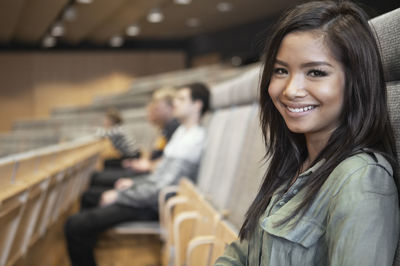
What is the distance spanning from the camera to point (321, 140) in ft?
1.74

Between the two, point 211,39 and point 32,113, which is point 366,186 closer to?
point 211,39

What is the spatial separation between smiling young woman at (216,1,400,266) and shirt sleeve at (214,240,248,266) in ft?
0.24

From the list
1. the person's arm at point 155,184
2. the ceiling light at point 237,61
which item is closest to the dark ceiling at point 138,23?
the ceiling light at point 237,61

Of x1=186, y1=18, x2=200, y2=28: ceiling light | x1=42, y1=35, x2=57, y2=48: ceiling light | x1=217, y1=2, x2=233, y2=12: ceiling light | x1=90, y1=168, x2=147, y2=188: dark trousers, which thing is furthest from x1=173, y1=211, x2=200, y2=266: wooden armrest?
x1=42, y1=35, x2=57, y2=48: ceiling light

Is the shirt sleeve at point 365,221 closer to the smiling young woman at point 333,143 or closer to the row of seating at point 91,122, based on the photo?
the smiling young woman at point 333,143

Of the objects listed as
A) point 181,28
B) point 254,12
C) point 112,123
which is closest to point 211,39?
point 181,28

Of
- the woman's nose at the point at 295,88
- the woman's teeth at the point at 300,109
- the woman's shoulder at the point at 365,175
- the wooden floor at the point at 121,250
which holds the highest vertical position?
the woman's nose at the point at 295,88

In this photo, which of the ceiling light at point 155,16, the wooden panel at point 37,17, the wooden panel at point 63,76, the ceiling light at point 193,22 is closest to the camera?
the wooden panel at point 37,17

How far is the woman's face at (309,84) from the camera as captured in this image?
1.59 ft

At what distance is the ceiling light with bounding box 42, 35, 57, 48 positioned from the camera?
736 cm

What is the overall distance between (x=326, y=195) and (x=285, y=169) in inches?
6.0

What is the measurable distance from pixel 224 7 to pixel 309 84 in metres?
5.60

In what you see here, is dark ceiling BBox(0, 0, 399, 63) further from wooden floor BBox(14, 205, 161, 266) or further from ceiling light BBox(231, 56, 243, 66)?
wooden floor BBox(14, 205, 161, 266)

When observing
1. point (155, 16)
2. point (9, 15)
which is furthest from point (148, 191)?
point (155, 16)
